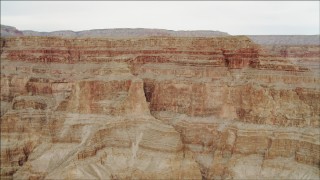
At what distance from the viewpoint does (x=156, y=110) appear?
44.2m

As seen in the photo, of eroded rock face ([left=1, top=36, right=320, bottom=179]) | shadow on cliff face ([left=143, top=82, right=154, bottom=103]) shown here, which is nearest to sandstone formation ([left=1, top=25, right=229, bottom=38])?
eroded rock face ([left=1, top=36, right=320, bottom=179])

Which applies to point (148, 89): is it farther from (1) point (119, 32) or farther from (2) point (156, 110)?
(1) point (119, 32)

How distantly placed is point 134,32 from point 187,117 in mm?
48837

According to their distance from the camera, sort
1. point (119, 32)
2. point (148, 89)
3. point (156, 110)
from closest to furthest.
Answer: point (156, 110), point (148, 89), point (119, 32)

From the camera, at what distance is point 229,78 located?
42875mm

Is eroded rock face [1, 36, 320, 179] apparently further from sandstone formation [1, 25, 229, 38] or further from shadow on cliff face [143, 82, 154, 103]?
sandstone formation [1, 25, 229, 38]

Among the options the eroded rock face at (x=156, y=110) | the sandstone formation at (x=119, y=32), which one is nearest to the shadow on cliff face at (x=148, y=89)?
the eroded rock face at (x=156, y=110)

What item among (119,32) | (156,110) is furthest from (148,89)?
(119,32)

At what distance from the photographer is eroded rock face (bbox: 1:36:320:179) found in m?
38.8

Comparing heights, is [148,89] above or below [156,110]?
above

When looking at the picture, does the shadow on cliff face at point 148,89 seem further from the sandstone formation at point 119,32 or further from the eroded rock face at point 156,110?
the sandstone formation at point 119,32

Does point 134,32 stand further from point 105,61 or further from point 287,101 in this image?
point 287,101

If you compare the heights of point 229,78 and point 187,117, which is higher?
point 229,78

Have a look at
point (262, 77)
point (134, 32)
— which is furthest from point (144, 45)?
point (134, 32)
